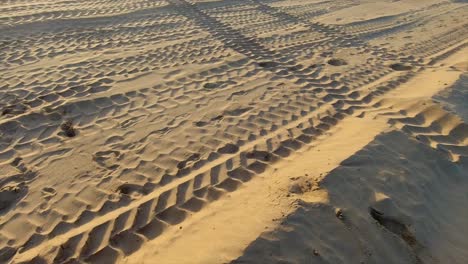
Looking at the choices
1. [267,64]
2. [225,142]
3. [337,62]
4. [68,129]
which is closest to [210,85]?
[267,64]

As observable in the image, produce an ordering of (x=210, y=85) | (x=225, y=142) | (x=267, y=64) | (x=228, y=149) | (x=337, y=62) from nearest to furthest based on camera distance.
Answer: (x=228, y=149) < (x=225, y=142) < (x=210, y=85) < (x=267, y=64) < (x=337, y=62)

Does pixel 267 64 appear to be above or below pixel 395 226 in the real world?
above

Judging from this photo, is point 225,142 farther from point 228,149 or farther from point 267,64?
point 267,64

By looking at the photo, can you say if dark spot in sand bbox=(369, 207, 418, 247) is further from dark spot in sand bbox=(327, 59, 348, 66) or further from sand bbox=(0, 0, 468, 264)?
dark spot in sand bbox=(327, 59, 348, 66)

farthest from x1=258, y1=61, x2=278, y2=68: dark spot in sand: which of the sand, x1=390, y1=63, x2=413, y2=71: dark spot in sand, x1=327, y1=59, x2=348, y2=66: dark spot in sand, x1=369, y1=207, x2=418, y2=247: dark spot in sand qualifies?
x1=369, y1=207, x2=418, y2=247: dark spot in sand

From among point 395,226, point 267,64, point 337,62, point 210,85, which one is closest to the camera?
point 395,226

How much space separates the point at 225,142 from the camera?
5.37 m

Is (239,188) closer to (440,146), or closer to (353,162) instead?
(353,162)

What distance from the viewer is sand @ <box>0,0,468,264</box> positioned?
3840 millimetres

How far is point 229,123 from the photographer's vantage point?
5785 mm

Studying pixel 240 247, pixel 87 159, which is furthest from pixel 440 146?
pixel 87 159

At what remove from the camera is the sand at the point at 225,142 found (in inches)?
151

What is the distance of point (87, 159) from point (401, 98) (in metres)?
4.76

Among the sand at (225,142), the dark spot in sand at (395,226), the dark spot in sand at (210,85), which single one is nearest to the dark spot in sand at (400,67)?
the sand at (225,142)
